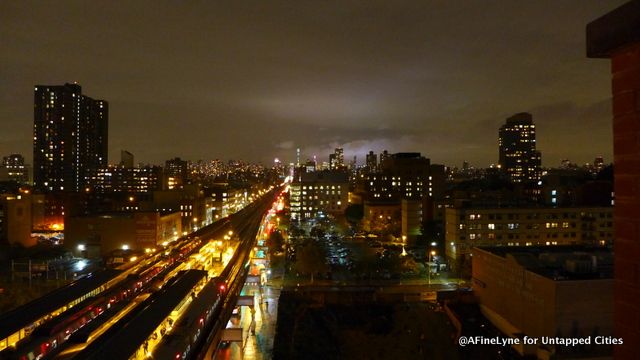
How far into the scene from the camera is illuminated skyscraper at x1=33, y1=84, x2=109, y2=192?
1784 inches

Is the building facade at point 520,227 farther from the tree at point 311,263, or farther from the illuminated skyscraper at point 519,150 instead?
the illuminated skyscraper at point 519,150

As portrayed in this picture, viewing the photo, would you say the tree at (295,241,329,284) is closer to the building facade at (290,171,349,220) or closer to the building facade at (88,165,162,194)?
the building facade at (290,171,349,220)

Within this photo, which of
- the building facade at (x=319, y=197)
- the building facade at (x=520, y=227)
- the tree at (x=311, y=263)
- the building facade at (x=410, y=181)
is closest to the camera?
the tree at (x=311, y=263)

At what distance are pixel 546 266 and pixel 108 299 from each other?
9324 mm

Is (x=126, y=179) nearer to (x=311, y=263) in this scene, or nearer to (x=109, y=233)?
(x=109, y=233)

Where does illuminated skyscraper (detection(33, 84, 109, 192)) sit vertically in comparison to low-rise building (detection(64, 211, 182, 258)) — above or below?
above

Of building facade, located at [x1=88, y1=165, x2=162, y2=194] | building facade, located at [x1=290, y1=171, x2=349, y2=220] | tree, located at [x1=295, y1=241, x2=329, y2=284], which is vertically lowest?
tree, located at [x1=295, y1=241, x2=329, y2=284]

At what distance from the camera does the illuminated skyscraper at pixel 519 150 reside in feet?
197

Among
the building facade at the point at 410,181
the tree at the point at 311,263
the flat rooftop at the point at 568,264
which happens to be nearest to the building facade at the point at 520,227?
the tree at the point at 311,263

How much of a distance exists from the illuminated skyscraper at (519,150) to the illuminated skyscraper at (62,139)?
1868 inches

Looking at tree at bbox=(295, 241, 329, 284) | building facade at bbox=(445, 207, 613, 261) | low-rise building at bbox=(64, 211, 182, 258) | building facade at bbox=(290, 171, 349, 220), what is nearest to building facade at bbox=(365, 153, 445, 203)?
building facade at bbox=(290, 171, 349, 220)

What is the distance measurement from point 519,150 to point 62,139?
51151 millimetres

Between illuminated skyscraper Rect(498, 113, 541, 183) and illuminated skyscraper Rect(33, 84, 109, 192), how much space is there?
4746 cm

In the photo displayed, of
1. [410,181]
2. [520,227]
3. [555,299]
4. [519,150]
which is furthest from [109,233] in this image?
[519,150]
